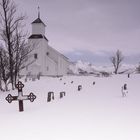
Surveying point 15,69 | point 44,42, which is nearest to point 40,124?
point 15,69

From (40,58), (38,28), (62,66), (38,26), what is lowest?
(62,66)

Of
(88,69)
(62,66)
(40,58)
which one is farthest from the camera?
(88,69)

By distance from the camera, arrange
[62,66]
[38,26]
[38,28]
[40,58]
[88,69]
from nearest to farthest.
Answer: [40,58], [38,26], [38,28], [62,66], [88,69]

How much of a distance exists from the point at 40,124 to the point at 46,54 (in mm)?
50394

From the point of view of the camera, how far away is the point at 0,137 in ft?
17.9

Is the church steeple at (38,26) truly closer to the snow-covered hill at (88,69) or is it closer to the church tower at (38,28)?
the church tower at (38,28)

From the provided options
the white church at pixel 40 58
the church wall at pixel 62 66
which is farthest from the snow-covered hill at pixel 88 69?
the white church at pixel 40 58

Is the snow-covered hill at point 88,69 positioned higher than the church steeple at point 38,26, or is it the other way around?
the church steeple at point 38,26

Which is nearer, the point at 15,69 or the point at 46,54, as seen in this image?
the point at 15,69

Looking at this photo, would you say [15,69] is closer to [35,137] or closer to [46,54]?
[35,137]

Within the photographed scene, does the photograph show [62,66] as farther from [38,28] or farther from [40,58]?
[38,28]

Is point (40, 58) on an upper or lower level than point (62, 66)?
upper

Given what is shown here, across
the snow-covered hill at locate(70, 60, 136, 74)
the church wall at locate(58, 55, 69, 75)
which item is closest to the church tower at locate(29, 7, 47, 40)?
the church wall at locate(58, 55, 69, 75)

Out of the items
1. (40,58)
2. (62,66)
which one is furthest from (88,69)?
(40,58)
